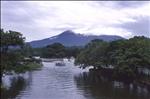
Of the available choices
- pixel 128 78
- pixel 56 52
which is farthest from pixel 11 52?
pixel 56 52

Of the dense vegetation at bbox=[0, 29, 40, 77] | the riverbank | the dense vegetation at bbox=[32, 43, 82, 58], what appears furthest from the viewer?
the dense vegetation at bbox=[32, 43, 82, 58]

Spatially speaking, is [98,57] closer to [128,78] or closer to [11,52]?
[128,78]

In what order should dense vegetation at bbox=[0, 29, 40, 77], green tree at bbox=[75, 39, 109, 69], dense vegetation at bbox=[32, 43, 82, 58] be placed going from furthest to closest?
dense vegetation at bbox=[32, 43, 82, 58] < green tree at bbox=[75, 39, 109, 69] < dense vegetation at bbox=[0, 29, 40, 77]

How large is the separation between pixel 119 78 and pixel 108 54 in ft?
25.4

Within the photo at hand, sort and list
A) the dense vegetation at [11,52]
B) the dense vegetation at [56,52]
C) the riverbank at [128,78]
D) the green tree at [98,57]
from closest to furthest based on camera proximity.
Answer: the dense vegetation at [11,52] < the riverbank at [128,78] < the green tree at [98,57] < the dense vegetation at [56,52]

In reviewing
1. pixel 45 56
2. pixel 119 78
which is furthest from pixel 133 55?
pixel 45 56

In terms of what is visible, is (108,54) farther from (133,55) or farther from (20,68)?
(20,68)

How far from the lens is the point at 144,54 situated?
4612 cm

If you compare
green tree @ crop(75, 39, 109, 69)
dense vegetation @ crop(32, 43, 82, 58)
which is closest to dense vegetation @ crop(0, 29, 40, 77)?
green tree @ crop(75, 39, 109, 69)

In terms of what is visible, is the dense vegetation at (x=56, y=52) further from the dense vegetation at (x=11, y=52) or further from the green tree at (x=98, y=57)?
the dense vegetation at (x=11, y=52)

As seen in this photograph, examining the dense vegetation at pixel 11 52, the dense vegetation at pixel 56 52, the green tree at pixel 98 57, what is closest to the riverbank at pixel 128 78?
the green tree at pixel 98 57

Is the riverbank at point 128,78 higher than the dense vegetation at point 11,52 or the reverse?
the reverse

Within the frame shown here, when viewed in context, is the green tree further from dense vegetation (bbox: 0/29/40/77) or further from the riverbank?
dense vegetation (bbox: 0/29/40/77)

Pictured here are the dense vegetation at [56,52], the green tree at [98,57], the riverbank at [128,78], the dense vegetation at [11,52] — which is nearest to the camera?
the dense vegetation at [11,52]
